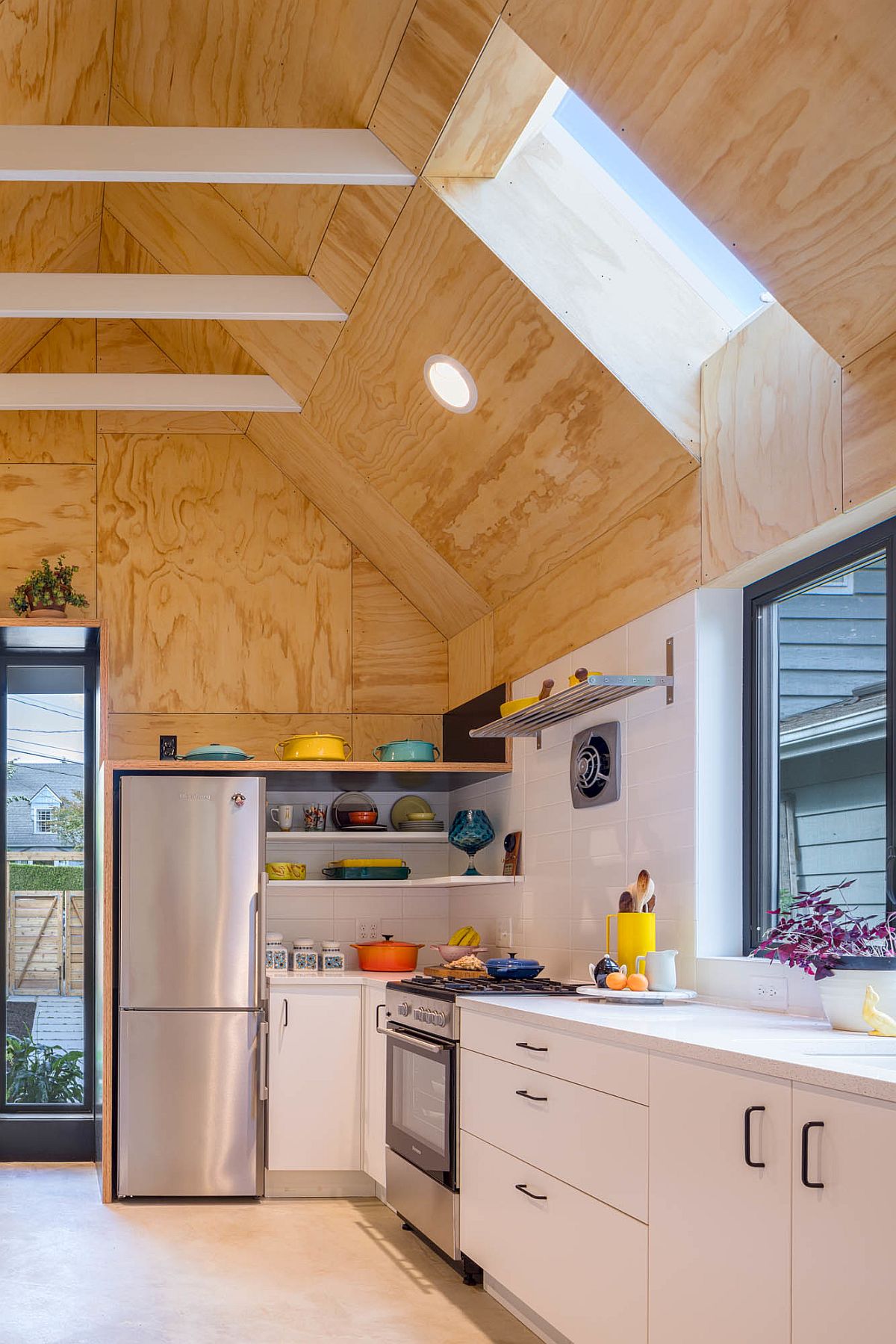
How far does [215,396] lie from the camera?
5.45m

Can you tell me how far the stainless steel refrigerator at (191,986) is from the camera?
5.20 m

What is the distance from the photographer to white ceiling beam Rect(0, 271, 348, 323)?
4.57 metres

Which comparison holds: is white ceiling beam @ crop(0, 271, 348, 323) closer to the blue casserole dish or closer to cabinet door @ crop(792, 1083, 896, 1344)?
the blue casserole dish

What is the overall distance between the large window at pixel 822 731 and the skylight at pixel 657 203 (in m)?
0.78

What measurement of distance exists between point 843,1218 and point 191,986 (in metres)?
3.71

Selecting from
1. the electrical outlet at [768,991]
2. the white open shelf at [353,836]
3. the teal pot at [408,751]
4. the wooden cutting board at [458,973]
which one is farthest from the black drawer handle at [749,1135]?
the white open shelf at [353,836]

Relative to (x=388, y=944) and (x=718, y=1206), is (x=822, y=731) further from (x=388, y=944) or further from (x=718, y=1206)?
(x=388, y=944)

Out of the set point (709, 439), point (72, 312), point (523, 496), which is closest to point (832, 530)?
point (709, 439)

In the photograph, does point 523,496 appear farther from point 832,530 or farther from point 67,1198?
point 67,1198

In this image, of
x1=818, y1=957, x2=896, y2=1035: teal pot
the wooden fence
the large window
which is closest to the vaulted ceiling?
the large window

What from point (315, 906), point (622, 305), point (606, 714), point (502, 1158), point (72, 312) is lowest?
point (502, 1158)

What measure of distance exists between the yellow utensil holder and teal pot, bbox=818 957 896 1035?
1.07m

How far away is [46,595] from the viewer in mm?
5977

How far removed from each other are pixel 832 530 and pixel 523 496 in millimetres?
1644
